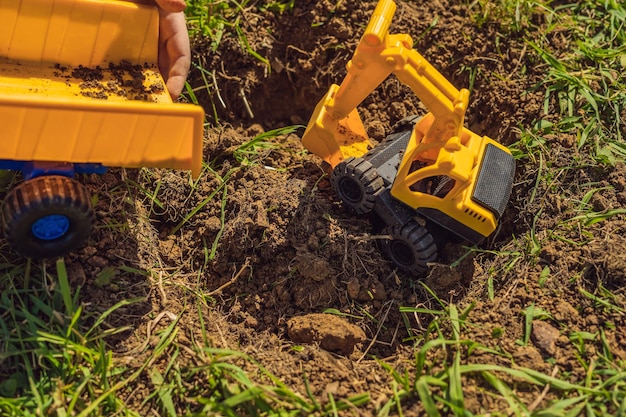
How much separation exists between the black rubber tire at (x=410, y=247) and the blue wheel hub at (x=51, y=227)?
1.33 metres

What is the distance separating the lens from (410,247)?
2.99m

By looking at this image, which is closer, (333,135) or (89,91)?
(89,91)

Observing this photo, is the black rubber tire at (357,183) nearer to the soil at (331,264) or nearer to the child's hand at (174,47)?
the soil at (331,264)

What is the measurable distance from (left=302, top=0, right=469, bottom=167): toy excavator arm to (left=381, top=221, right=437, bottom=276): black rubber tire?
13.4 inches

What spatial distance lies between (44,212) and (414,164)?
157 centimetres

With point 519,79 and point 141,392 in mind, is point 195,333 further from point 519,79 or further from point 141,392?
point 519,79

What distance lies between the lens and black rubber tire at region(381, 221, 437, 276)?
9.67 feet

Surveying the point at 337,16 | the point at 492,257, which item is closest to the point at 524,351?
the point at 492,257

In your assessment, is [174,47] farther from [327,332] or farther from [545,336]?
[545,336]

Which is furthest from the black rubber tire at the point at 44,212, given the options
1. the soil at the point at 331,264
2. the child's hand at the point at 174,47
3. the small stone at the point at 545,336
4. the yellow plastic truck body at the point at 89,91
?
the small stone at the point at 545,336

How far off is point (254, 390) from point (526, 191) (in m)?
1.57

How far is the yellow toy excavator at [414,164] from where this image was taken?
109 inches

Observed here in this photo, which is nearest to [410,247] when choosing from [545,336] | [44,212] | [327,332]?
[327,332]

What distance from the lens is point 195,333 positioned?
2758 mm
